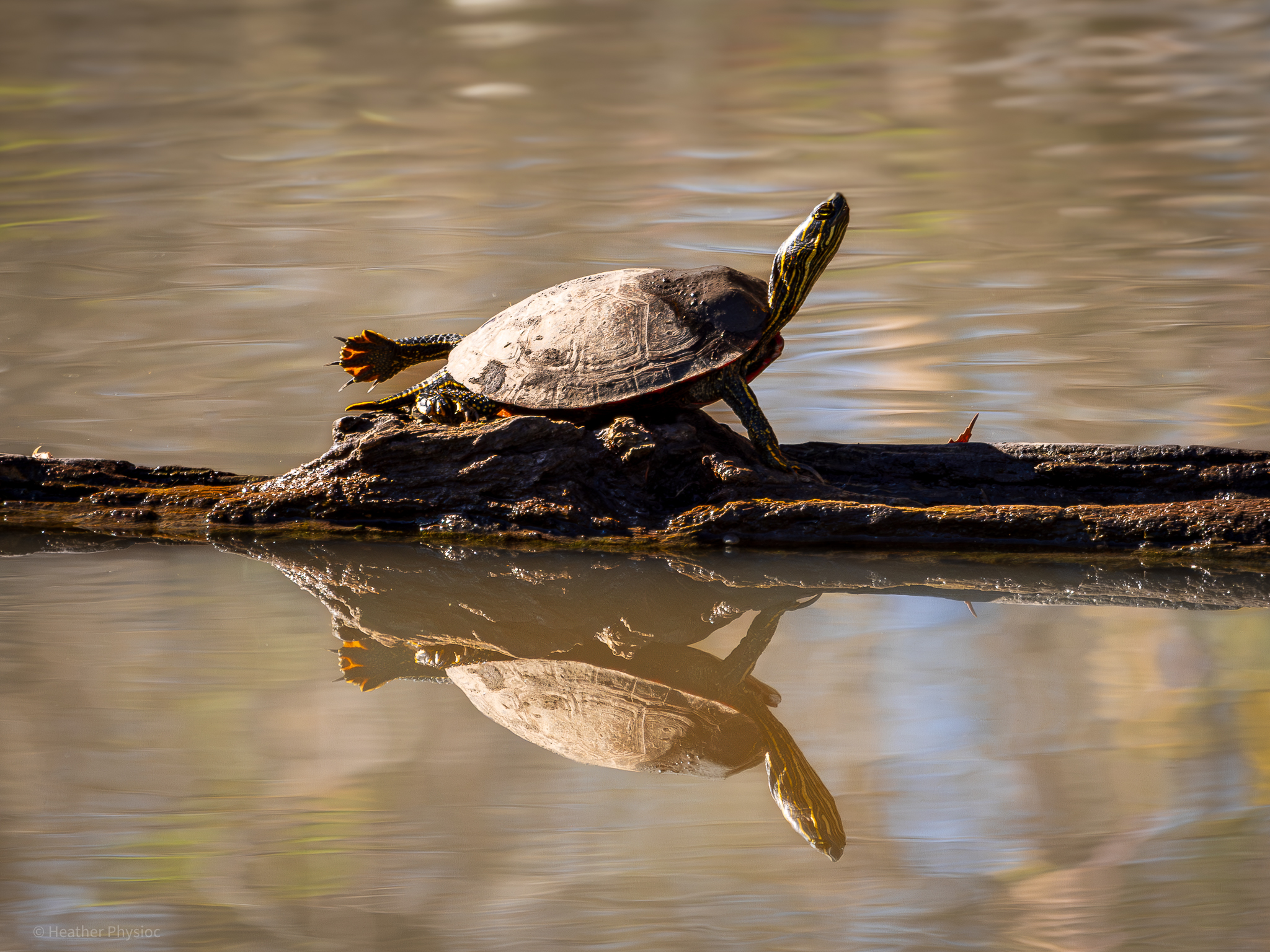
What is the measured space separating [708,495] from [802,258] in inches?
37.8

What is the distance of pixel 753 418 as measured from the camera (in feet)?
13.3

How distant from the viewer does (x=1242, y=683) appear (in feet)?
9.57

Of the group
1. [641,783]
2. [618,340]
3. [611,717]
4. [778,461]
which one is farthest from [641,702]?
[618,340]

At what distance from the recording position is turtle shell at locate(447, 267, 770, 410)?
394 cm

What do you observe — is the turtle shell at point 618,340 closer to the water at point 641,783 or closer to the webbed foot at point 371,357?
the webbed foot at point 371,357

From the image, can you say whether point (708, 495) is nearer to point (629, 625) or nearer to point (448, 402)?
point (629, 625)

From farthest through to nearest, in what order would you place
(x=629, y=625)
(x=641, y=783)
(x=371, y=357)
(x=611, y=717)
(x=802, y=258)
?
(x=371, y=357)
(x=802, y=258)
(x=629, y=625)
(x=611, y=717)
(x=641, y=783)

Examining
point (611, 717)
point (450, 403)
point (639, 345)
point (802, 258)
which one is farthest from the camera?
point (450, 403)

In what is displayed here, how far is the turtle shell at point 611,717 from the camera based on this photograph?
105 inches

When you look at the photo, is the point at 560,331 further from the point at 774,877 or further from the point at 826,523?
the point at 774,877

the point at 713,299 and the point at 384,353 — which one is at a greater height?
the point at 713,299

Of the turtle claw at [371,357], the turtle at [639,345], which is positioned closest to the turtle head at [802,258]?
the turtle at [639,345]

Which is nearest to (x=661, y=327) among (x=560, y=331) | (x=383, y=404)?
(x=560, y=331)

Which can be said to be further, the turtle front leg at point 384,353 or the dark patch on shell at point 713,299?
the turtle front leg at point 384,353
